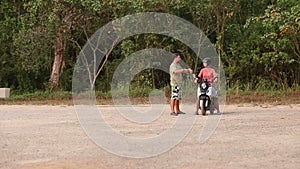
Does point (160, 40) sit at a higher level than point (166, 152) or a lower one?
higher

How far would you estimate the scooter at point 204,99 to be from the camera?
12.9m

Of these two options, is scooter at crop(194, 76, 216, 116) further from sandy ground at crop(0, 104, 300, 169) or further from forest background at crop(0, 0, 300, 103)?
forest background at crop(0, 0, 300, 103)

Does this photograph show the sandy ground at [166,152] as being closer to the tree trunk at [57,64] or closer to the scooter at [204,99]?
the scooter at [204,99]

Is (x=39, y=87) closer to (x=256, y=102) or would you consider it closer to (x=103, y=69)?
(x=103, y=69)

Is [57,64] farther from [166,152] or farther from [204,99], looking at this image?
[166,152]

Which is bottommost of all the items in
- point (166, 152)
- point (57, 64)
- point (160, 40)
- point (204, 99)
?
point (166, 152)

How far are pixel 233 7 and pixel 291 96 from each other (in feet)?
15.1

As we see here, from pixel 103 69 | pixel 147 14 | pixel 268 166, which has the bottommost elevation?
pixel 268 166

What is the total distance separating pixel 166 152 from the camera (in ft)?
25.2

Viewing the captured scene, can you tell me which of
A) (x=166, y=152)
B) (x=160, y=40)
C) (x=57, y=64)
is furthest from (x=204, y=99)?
(x=57, y=64)

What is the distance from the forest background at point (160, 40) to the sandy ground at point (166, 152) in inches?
394

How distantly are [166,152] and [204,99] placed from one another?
5.41m

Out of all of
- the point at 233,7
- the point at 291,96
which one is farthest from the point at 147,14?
the point at 291,96

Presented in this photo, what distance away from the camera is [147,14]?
73.3 ft
